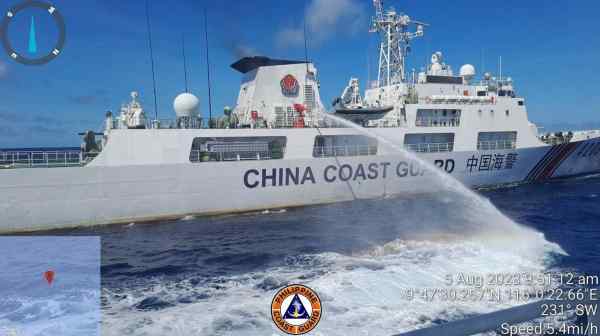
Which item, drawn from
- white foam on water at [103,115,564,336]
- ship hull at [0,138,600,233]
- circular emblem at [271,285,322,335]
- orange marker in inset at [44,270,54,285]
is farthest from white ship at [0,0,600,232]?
circular emblem at [271,285,322,335]

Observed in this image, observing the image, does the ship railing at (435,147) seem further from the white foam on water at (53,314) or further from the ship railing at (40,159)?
the white foam on water at (53,314)

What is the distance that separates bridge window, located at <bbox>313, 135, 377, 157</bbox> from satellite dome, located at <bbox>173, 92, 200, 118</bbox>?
5198 millimetres

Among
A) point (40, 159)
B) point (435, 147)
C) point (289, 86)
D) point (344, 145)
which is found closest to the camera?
point (40, 159)

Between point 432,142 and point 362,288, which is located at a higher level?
point 432,142

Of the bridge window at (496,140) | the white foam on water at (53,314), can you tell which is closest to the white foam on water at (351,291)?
the white foam on water at (53,314)

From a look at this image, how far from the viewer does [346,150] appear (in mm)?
17625

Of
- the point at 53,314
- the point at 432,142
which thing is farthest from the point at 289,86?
the point at 53,314

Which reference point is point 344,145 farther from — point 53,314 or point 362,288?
point 53,314

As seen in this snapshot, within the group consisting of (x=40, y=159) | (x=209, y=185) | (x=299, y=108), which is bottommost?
(x=209, y=185)

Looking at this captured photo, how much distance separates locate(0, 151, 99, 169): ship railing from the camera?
12867 mm

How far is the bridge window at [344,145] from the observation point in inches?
697

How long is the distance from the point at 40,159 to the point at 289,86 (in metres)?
10.3

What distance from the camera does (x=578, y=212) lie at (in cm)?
1377

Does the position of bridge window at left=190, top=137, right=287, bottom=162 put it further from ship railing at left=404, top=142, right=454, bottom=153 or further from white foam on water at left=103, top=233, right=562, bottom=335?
→ white foam on water at left=103, top=233, right=562, bottom=335
